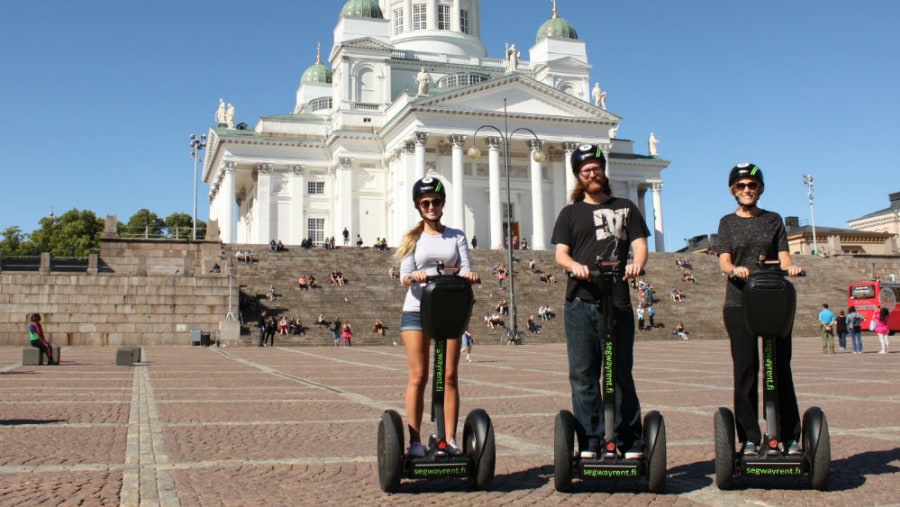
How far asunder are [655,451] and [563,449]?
0.59 meters

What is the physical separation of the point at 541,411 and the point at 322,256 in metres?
38.9

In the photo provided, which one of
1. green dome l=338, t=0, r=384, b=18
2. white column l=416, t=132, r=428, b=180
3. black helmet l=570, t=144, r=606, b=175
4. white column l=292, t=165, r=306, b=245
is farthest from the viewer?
green dome l=338, t=0, r=384, b=18

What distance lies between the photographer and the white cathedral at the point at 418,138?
61.2m

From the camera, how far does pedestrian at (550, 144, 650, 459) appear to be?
5.70m

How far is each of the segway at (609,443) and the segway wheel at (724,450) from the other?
0.38 m

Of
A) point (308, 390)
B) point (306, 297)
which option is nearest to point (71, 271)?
point (306, 297)

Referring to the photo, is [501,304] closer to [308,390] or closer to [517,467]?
[308,390]

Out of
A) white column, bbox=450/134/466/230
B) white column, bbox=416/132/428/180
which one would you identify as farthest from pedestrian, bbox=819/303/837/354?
white column, bbox=416/132/428/180

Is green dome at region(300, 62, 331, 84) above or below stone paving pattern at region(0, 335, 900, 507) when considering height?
A: above

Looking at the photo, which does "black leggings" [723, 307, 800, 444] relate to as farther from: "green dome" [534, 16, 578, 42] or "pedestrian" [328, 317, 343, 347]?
"green dome" [534, 16, 578, 42]

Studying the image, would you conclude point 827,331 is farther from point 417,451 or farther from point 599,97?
point 599,97

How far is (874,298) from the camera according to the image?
41625mm

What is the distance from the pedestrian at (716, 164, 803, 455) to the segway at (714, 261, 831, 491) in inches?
4.1

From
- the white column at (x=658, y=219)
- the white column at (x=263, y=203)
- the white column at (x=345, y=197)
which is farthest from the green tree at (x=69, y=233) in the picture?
the white column at (x=658, y=219)
